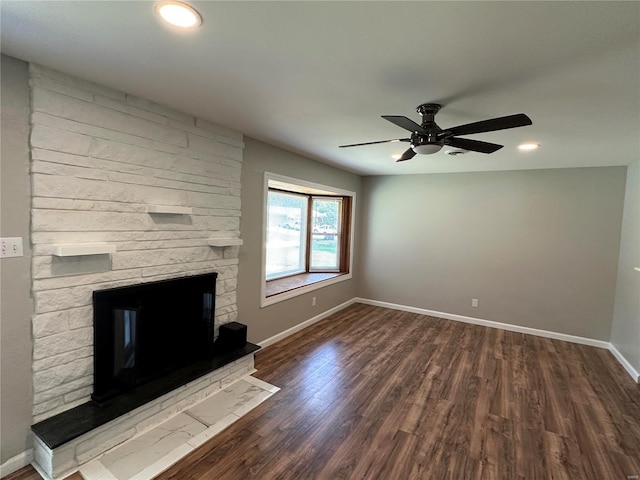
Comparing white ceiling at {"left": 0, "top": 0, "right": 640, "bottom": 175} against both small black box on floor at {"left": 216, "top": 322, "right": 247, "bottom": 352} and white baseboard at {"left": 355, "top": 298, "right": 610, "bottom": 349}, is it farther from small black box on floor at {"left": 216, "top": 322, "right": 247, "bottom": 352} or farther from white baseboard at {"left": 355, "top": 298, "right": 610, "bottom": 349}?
white baseboard at {"left": 355, "top": 298, "right": 610, "bottom": 349}

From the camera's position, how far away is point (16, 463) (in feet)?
6.05

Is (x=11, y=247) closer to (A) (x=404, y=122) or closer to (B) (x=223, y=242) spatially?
(B) (x=223, y=242)

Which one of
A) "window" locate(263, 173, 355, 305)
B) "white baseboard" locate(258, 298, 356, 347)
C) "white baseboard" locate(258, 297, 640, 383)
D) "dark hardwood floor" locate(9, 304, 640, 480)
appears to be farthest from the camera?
"window" locate(263, 173, 355, 305)

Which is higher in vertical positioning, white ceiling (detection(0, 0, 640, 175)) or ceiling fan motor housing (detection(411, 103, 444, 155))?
white ceiling (detection(0, 0, 640, 175))

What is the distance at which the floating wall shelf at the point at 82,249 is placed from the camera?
1.88m

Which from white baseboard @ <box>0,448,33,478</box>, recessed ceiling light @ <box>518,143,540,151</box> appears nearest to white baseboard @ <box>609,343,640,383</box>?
recessed ceiling light @ <box>518,143,540,151</box>

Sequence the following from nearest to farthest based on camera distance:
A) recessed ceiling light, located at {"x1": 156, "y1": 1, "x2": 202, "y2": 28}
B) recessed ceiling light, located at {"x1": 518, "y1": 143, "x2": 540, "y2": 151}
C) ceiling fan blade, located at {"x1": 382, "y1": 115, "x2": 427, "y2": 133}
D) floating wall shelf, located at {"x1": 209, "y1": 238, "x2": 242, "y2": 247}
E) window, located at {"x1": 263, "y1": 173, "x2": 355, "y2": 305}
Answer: recessed ceiling light, located at {"x1": 156, "y1": 1, "x2": 202, "y2": 28} < ceiling fan blade, located at {"x1": 382, "y1": 115, "x2": 427, "y2": 133} < floating wall shelf, located at {"x1": 209, "y1": 238, "x2": 242, "y2": 247} < recessed ceiling light, located at {"x1": 518, "y1": 143, "x2": 540, "y2": 151} < window, located at {"x1": 263, "y1": 173, "x2": 355, "y2": 305}

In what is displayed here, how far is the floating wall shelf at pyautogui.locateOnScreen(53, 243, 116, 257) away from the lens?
1885mm

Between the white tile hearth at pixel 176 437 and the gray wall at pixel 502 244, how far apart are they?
334cm

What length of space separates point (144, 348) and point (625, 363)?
4909 millimetres

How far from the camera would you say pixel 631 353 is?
11.1 feet

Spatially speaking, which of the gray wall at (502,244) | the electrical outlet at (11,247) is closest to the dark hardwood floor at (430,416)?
the gray wall at (502,244)

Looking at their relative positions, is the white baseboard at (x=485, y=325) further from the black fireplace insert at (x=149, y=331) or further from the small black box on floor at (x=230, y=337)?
the black fireplace insert at (x=149, y=331)

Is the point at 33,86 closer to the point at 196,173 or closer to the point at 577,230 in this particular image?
the point at 196,173
